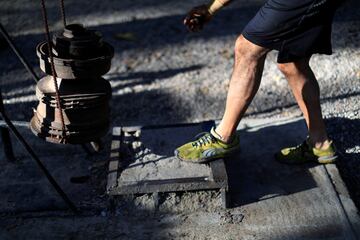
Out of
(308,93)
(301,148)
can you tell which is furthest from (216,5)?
(301,148)

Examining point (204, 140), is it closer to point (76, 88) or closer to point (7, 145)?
point (76, 88)

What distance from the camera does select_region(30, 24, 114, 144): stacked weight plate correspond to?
3279 mm

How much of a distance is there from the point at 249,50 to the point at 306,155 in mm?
954

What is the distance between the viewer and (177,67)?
219 inches

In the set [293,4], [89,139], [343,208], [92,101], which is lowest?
[343,208]

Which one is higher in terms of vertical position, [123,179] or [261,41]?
[261,41]

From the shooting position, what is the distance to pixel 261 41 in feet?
11.1

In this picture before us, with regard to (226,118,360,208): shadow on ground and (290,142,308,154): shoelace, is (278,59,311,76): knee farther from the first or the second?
(226,118,360,208): shadow on ground

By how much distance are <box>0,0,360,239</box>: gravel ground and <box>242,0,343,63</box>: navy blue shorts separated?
1085 millimetres

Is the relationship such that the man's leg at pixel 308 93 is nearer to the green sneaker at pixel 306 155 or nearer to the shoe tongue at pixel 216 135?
the green sneaker at pixel 306 155

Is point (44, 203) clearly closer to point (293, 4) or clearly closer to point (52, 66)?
point (52, 66)

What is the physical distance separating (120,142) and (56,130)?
0.66m

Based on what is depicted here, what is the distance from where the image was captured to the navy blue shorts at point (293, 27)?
10.7 feet

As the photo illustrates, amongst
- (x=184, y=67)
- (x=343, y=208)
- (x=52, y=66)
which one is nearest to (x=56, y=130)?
(x=52, y=66)
